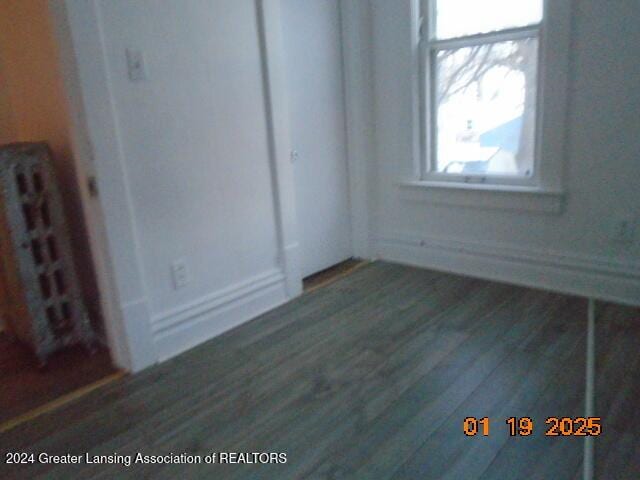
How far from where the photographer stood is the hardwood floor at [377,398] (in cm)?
158

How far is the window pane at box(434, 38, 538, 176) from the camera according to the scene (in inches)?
107

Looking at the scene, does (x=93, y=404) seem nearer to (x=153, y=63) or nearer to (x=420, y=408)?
(x=420, y=408)

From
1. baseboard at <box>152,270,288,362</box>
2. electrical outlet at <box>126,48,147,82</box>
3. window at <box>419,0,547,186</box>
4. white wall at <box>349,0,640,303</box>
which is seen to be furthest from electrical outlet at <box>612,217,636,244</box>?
electrical outlet at <box>126,48,147,82</box>

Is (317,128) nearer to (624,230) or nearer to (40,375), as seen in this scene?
(624,230)

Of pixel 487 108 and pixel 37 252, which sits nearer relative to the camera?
pixel 37 252

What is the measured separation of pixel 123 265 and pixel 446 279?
184cm

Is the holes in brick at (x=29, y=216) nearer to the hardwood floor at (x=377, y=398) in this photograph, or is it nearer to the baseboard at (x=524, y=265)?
the hardwood floor at (x=377, y=398)

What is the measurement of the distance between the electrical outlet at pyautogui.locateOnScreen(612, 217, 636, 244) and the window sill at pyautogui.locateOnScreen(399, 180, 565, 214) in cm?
27

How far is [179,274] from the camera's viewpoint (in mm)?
2361

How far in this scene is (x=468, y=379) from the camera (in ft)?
6.49

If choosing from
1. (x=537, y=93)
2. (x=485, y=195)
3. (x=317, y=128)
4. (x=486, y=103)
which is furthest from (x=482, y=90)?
(x=317, y=128)

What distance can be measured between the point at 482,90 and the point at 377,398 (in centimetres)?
188

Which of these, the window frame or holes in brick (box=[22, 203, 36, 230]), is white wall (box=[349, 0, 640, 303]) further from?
holes in brick (box=[22, 203, 36, 230])

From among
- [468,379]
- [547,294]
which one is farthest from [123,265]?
[547,294]
